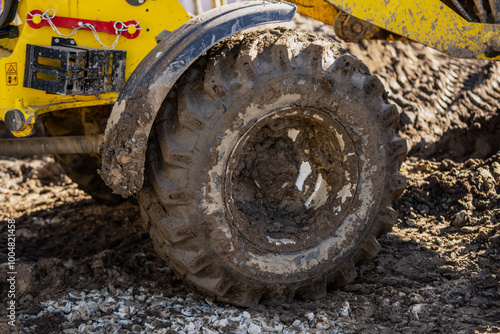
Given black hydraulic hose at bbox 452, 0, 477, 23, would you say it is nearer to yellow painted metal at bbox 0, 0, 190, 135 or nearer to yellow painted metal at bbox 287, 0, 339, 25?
yellow painted metal at bbox 287, 0, 339, 25

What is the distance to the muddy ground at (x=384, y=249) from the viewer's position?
3.04 meters

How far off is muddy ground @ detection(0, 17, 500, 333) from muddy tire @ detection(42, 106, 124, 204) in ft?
0.91

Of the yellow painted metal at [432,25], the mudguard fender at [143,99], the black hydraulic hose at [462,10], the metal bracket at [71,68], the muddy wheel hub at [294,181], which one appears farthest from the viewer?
the black hydraulic hose at [462,10]

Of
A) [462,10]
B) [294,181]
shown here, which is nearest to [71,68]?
[294,181]

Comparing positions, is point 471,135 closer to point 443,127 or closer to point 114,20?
point 443,127

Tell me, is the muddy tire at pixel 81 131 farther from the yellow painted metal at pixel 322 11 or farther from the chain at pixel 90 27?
the yellow painted metal at pixel 322 11

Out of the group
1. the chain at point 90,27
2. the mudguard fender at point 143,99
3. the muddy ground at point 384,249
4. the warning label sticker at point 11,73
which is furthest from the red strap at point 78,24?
the muddy ground at point 384,249

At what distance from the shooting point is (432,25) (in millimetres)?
3607

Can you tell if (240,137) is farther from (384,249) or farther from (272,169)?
(384,249)

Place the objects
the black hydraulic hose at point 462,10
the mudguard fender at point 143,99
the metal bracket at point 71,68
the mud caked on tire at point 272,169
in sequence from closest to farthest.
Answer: the mudguard fender at point 143,99
the mud caked on tire at point 272,169
the metal bracket at point 71,68
the black hydraulic hose at point 462,10

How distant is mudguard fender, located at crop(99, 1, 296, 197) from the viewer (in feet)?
8.98

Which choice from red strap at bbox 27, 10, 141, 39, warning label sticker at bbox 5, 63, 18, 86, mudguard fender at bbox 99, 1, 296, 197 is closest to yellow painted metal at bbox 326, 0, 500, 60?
mudguard fender at bbox 99, 1, 296, 197

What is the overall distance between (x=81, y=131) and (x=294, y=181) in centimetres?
203

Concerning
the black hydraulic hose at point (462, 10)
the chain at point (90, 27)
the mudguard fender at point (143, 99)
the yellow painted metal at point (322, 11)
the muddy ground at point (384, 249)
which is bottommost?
the muddy ground at point (384, 249)
